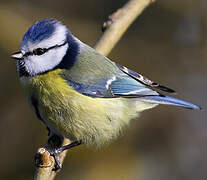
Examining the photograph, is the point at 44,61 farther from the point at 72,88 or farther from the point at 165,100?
the point at 165,100

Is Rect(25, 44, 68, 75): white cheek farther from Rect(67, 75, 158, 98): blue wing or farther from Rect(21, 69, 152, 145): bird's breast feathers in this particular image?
Rect(67, 75, 158, 98): blue wing

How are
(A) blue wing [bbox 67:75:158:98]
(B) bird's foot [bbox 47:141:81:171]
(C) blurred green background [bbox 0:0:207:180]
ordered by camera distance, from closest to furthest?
1. (B) bird's foot [bbox 47:141:81:171]
2. (A) blue wing [bbox 67:75:158:98]
3. (C) blurred green background [bbox 0:0:207:180]

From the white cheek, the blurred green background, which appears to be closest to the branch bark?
the white cheek

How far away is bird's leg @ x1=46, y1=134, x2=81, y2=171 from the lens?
2239 mm

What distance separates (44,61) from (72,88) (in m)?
0.24

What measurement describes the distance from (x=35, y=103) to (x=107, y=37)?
26.7 inches

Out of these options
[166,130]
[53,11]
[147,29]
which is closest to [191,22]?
[147,29]

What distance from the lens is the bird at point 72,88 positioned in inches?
91.0

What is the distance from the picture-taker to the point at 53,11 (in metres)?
4.38

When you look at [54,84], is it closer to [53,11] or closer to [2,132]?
[2,132]

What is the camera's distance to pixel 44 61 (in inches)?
93.0

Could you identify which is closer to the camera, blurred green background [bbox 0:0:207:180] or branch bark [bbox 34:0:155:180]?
→ branch bark [bbox 34:0:155:180]

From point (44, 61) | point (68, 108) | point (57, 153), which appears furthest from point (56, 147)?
point (44, 61)

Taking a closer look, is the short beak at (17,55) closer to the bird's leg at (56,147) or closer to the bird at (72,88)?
the bird at (72,88)
